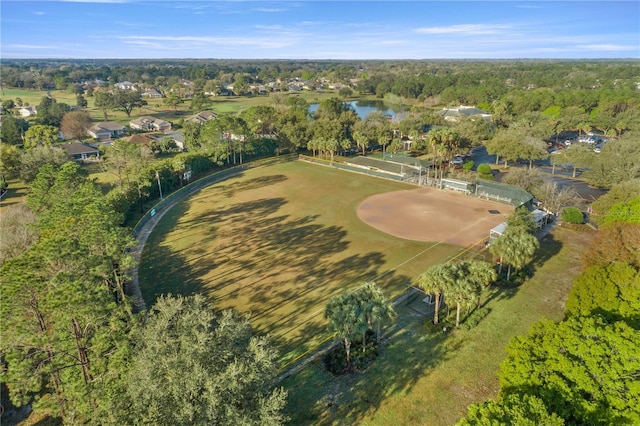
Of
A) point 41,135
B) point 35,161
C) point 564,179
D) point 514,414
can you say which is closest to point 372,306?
point 514,414

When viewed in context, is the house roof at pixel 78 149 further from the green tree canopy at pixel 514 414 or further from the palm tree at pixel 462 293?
the green tree canopy at pixel 514 414

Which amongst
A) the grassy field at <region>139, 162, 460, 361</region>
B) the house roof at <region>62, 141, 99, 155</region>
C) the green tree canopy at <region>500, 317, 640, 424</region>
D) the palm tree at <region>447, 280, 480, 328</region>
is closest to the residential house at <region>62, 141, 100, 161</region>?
the house roof at <region>62, 141, 99, 155</region>

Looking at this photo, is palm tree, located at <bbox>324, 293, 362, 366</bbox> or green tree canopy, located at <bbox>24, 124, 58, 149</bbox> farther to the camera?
green tree canopy, located at <bbox>24, 124, 58, 149</bbox>

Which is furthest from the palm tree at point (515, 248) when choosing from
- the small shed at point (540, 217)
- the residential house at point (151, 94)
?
the residential house at point (151, 94)

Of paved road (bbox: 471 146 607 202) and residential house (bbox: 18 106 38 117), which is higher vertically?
residential house (bbox: 18 106 38 117)

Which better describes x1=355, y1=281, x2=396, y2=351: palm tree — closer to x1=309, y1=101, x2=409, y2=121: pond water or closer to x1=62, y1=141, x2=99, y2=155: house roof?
x1=62, y1=141, x2=99, y2=155: house roof

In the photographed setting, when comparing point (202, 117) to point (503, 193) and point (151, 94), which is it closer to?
point (503, 193)
